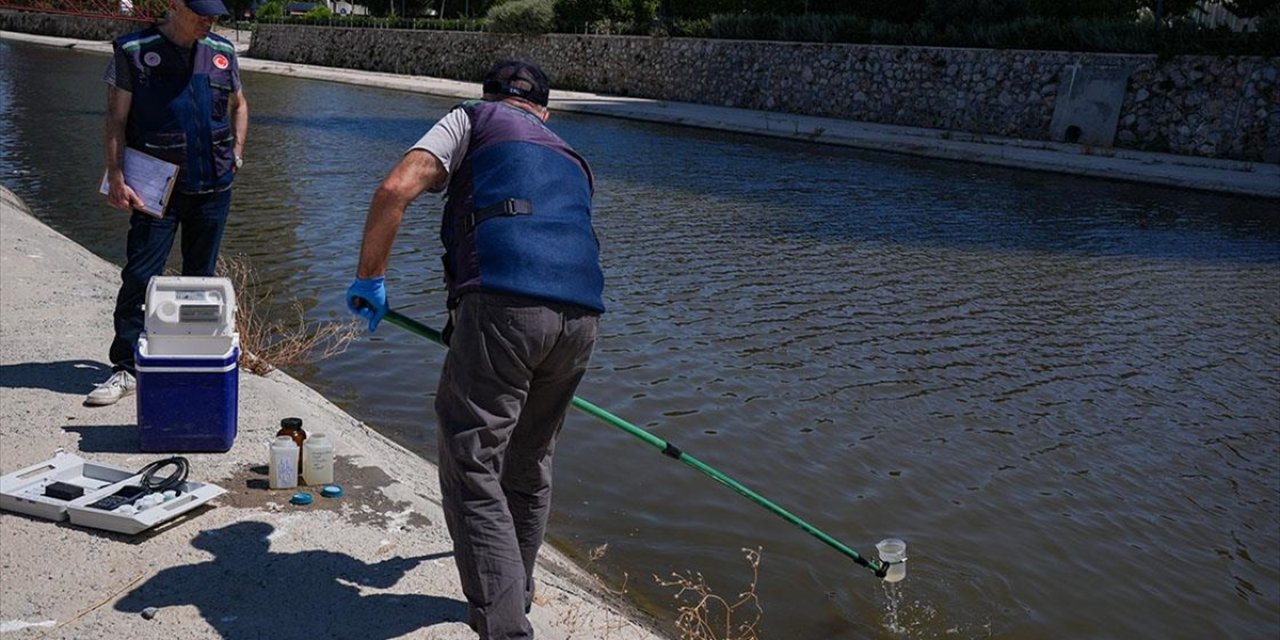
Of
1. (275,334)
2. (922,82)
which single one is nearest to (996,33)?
(922,82)

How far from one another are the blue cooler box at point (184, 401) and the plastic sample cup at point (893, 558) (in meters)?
2.81

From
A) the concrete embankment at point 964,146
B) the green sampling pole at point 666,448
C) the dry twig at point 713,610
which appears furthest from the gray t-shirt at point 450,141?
the concrete embankment at point 964,146

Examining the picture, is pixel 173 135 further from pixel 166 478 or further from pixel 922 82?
pixel 922 82

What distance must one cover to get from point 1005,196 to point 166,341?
14869 mm

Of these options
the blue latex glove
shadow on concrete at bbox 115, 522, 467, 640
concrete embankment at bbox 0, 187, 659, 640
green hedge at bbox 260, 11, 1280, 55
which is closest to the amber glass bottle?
concrete embankment at bbox 0, 187, 659, 640

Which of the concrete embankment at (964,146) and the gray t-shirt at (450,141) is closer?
the gray t-shirt at (450,141)

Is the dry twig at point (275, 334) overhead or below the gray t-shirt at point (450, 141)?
below

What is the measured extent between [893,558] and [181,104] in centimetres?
368

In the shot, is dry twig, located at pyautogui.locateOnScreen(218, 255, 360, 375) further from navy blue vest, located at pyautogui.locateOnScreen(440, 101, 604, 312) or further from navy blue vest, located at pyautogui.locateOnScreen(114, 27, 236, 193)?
navy blue vest, located at pyautogui.locateOnScreen(440, 101, 604, 312)

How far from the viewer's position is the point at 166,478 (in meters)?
4.73

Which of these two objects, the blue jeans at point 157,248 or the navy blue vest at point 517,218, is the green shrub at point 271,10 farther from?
the navy blue vest at point 517,218

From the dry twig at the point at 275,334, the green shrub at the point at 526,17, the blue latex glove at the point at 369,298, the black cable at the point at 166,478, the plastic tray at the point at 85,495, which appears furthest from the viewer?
the green shrub at the point at 526,17

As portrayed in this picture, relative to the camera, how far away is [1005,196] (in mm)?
18078

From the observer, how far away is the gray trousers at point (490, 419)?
3.59m
